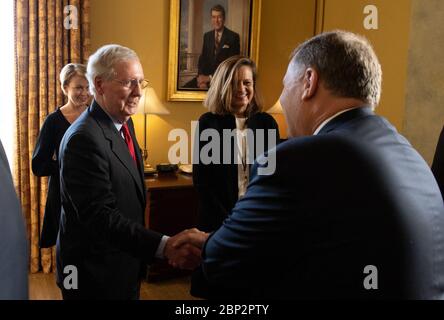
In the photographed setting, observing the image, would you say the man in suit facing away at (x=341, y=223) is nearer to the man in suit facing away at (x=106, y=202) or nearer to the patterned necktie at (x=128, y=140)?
the man in suit facing away at (x=106, y=202)

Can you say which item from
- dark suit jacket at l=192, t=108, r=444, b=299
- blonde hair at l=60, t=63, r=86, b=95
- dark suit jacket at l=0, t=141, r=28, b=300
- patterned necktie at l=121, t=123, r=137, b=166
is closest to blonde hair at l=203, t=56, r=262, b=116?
patterned necktie at l=121, t=123, r=137, b=166

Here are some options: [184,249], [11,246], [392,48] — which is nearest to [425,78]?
[392,48]

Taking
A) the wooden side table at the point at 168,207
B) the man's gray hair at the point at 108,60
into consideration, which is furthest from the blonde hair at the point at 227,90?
the wooden side table at the point at 168,207

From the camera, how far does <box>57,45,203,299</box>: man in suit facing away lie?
6.37ft

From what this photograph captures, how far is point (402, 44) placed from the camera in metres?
4.12

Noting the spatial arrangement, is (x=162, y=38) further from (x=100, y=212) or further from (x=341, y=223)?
(x=341, y=223)

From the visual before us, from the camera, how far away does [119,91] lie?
2146mm

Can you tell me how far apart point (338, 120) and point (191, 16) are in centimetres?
368

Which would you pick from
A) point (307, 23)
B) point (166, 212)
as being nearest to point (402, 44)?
point (307, 23)

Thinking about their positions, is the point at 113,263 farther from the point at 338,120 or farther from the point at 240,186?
the point at 338,120

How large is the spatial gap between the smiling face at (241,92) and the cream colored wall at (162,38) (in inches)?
72.5

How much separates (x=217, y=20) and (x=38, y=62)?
1.80m

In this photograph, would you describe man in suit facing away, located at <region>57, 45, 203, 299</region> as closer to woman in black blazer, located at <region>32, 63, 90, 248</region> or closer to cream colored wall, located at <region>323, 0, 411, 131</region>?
woman in black blazer, located at <region>32, 63, 90, 248</region>
